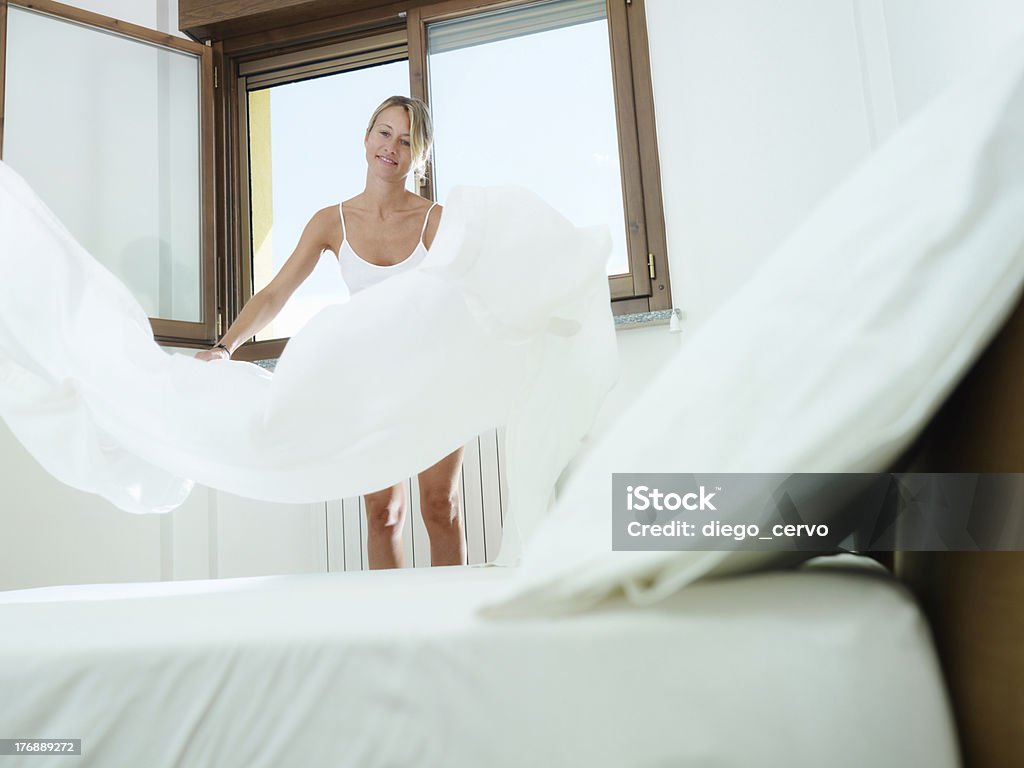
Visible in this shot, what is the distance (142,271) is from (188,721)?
240 centimetres

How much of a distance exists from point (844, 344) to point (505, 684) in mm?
293

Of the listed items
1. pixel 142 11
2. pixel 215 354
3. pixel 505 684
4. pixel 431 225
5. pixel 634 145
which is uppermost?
pixel 142 11

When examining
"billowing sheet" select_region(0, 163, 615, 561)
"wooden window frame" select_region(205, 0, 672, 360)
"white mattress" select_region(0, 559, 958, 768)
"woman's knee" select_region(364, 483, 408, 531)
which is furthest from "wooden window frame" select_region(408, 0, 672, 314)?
"white mattress" select_region(0, 559, 958, 768)

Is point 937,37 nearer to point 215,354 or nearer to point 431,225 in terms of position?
point 431,225

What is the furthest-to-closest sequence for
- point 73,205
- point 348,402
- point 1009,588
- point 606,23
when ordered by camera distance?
1. point 606,23
2. point 73,205
3. point 348,402
4. point 1009,588

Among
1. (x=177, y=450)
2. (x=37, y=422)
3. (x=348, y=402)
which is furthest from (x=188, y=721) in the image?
(x=37, y=422)

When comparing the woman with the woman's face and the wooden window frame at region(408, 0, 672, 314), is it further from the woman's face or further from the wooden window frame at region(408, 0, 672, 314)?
the wooden window frame at region(408, 0, 672, 314)

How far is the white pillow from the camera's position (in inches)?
19.2

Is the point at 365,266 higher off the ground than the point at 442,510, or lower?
higher

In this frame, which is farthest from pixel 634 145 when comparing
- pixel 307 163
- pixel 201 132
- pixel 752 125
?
pixel 201 132

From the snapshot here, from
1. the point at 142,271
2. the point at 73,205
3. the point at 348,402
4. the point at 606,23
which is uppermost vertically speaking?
the point at 606,23

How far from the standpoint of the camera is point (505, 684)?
21.3 inches

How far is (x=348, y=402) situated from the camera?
4.24 ft

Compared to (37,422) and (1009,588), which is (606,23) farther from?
(1009,588)
